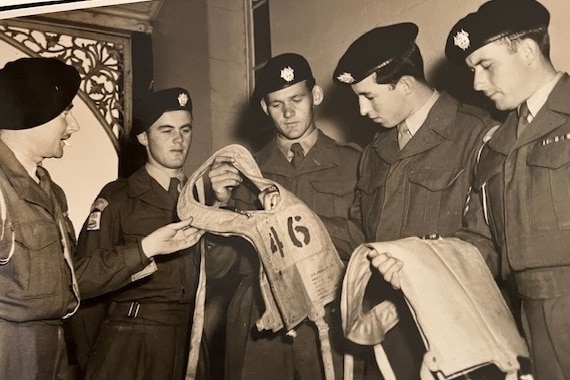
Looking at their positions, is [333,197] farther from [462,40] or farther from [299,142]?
[462,40]

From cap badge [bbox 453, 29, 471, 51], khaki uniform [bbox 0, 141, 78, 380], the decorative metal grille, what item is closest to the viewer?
cap badge [bbox 453, 29, 471, 51]

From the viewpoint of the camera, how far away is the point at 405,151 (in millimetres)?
2242

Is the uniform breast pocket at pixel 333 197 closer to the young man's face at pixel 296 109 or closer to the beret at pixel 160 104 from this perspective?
the young man's face at pixel 296 109

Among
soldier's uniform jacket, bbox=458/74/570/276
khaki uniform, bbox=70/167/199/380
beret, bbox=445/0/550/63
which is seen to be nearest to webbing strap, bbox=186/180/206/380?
khaki uniform, bbox=70/167/199/380

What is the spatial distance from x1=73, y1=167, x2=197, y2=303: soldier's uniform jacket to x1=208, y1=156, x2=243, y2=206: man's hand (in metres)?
0.15

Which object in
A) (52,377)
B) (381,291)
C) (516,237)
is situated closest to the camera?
(516,237)

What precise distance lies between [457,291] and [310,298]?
424 millimetres

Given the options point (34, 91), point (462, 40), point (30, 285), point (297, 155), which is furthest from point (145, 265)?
point (462, 40)

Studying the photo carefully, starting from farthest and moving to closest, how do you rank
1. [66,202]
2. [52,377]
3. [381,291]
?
[66,202]
[52,377]
[381,291]

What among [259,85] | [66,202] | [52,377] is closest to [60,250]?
[66,202]

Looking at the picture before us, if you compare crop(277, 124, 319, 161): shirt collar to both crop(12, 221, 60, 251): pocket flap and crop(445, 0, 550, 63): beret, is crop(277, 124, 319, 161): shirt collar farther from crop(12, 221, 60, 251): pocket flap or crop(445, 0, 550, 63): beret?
crop(12, 221, 60, 251): pocket flap

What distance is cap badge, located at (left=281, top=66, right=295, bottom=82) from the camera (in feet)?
8.05

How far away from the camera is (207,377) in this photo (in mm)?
2383

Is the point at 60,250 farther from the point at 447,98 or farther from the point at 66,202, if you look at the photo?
the point at 447,98
